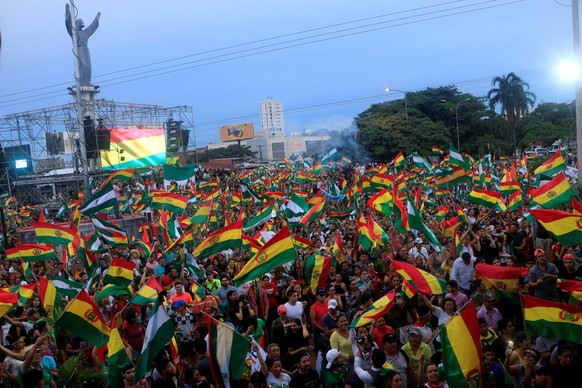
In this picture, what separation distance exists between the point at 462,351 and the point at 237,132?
4545 inches

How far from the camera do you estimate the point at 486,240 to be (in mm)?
12305

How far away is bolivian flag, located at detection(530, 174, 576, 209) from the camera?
471 inches

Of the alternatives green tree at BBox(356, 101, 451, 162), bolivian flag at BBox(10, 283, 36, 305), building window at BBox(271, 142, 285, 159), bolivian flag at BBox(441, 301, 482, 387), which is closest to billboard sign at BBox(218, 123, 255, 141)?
→ building window at BBox(271, 142, 285, 159)

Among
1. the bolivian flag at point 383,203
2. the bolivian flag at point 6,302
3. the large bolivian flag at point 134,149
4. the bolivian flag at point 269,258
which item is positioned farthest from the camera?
the large bolivian flag at point 134,149

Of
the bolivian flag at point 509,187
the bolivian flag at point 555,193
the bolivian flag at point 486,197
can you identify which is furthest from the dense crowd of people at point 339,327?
the bolivian flag at point 509,187

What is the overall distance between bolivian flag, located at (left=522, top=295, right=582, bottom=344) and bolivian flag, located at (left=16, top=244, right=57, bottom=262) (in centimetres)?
996

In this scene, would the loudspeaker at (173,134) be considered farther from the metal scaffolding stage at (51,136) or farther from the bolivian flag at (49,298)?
the bolivian flag at (49,298)

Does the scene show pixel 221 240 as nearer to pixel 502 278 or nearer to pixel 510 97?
pixel 502 278

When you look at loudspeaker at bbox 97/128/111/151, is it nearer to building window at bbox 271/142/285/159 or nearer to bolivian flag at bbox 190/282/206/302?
bolivian flag at bbox 190/282/206/302

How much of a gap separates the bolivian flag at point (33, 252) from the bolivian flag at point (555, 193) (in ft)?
32.3

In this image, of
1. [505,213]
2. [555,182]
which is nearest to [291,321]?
[555,182]

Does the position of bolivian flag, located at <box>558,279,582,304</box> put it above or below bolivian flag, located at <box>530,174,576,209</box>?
below

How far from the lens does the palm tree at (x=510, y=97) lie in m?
75.6

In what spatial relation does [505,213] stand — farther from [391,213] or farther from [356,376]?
[356,376]
